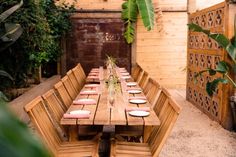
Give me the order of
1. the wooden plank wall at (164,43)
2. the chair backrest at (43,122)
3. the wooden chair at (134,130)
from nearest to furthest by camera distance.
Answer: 1. the chair backrest at (43,122)
2. the wooden chair at (134,130)
3. the wooden plank wall at (164,43)

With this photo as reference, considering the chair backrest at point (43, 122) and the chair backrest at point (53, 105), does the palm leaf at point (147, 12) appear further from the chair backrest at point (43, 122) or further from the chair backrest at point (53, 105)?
the chair backrest at point (43, 122)

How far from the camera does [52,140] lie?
300 cm

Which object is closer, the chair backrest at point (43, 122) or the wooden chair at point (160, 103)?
the chair backrest at point (43, 122)

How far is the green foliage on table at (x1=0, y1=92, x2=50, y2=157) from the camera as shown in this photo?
0.18 m

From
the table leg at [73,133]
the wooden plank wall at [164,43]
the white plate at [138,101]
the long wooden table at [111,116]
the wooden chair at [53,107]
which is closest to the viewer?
the long wooden table at [111,116]

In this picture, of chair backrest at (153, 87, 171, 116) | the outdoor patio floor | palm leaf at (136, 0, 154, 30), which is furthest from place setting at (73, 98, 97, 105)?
palm leaf at (136, 0, 154, 30)

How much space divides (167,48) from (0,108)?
9954 millimetres

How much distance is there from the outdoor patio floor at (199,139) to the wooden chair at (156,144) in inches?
47.8

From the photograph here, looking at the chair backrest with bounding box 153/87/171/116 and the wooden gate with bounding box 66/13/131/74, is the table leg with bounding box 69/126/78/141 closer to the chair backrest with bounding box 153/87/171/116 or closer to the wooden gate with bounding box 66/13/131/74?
the chair backrest with bounding box 153/87/171/116

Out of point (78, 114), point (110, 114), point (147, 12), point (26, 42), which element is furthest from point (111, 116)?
point (147, 12)

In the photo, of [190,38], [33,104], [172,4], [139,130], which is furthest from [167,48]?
[33,104]

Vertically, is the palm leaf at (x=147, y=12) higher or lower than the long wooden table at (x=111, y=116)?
higher

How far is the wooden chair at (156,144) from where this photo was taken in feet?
8.85

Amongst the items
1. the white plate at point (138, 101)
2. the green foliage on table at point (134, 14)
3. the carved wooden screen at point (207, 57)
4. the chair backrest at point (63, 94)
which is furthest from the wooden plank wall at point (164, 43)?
the white plate at point (138, 101)
